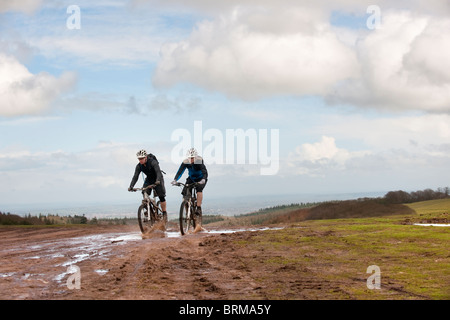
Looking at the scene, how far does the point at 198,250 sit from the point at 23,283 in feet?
16.9

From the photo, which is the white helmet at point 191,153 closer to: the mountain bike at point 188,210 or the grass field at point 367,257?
the mountain bike at point 188,210

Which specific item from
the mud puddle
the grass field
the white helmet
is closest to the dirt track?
the mud puddle

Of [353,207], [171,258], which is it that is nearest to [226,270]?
[171,258]

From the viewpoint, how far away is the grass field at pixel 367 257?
7.93m

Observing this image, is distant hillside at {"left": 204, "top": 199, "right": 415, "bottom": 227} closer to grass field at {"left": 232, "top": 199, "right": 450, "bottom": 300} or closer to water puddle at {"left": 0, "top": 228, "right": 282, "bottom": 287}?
grass field at {"left": 232, "top": 199, "right": 450, "bottom": 300}

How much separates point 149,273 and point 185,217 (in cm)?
886

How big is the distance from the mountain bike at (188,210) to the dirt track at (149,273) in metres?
3.14

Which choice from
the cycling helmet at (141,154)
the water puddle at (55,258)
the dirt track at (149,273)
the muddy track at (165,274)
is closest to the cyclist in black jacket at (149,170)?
the cycling helmet at (141,154)

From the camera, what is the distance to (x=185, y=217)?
61.0 feet

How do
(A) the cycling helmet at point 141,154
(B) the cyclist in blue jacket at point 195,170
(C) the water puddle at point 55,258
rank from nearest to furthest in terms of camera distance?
(C) the water puddle at point 55,258 → (A) the cycling helmet at point 141,154 → (B) the cyclist in blue jacket at point 195,170

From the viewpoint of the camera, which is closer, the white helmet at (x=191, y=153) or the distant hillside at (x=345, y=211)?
the white helmet at (x=191, y=153)

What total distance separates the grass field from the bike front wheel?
2.98m

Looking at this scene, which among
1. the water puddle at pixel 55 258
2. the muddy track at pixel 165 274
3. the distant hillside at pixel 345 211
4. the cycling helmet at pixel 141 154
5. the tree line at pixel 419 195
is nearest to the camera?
the muddy track at pixel 165 274
